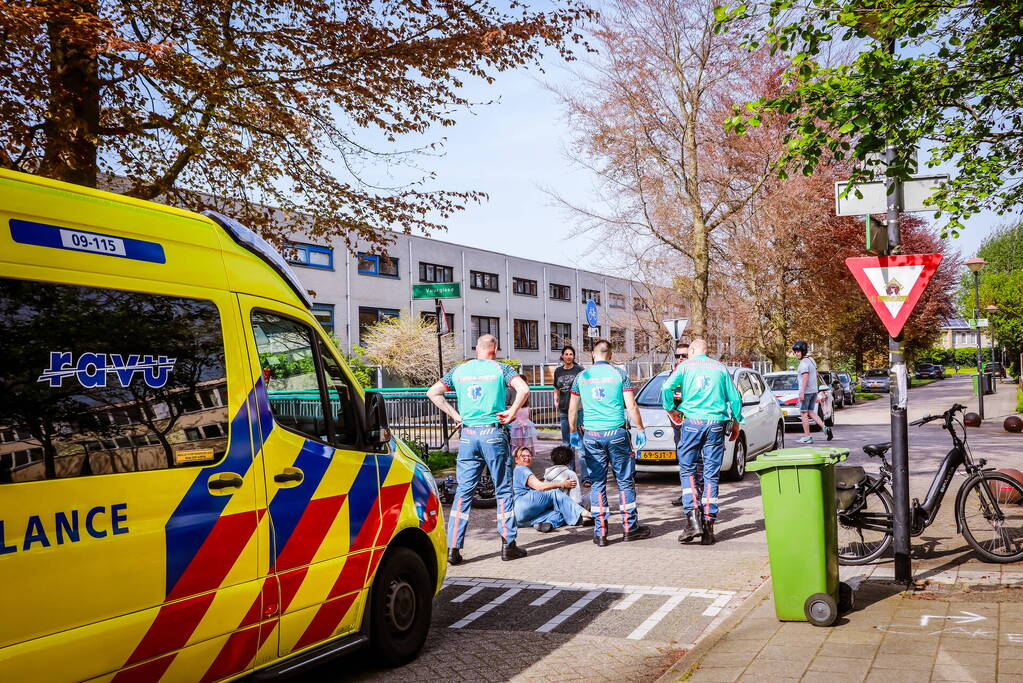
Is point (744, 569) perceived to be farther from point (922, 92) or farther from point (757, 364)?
point (757, 364)

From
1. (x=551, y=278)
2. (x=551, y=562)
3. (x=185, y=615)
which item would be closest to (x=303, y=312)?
(x=185, y=615)

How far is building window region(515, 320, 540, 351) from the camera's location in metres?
51.2

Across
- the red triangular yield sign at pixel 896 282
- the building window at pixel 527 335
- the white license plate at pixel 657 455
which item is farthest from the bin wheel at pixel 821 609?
the building window at pixel 527 335

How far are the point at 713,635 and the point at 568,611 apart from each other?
49.0 inches

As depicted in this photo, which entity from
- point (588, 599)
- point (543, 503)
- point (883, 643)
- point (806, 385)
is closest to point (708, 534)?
point (543, 503)

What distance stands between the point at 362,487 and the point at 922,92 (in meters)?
5.14

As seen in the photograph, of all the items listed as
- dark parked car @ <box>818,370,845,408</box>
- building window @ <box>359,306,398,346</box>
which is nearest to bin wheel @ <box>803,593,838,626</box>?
dark parked car @ <box>818,370,845,408</box>

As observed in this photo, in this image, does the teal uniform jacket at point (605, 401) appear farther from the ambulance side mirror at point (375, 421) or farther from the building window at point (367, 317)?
the building window at point (367, 317)

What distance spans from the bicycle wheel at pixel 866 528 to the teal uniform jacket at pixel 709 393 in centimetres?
159

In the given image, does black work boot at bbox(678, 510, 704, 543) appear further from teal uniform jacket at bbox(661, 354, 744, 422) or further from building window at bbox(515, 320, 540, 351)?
building window at bbox(515, 320, 540, 351)

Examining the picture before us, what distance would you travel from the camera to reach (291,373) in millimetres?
4352

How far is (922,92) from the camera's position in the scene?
6617 mm

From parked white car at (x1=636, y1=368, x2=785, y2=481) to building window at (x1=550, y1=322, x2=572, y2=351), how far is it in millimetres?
39702

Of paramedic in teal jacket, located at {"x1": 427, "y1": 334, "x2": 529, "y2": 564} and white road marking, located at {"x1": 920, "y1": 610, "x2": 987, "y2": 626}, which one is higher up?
paramedic in teal jacket, located at {"x1": 427, "y1": 334, "x2": 529, "y2": 564}
